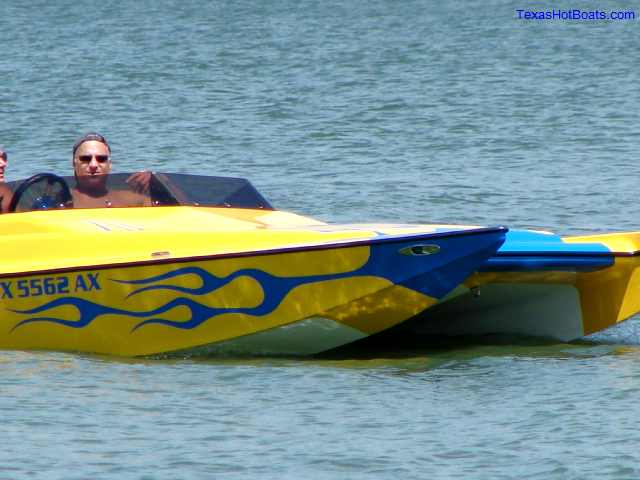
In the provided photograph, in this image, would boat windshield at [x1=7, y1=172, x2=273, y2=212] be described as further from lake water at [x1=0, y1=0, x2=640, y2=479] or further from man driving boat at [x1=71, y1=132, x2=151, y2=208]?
lake water at [x1=0, y1=0, x2=640, y2=479]

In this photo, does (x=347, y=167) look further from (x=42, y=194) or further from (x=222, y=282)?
(x=222, y=282)

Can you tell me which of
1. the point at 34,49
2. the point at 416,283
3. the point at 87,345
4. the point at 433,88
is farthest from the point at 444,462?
the point at 34,49

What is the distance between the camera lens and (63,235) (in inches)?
388

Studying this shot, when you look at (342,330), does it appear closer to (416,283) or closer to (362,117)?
(416,283)

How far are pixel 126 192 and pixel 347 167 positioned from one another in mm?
8458

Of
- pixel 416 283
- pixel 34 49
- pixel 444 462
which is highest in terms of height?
pixel 34 49

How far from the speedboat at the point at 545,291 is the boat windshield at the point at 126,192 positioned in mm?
1500

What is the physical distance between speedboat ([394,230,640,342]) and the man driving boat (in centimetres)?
200

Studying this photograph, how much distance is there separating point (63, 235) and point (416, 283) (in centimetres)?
213

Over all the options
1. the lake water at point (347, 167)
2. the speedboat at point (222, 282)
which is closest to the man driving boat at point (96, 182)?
the speedboat at point (222, 282)

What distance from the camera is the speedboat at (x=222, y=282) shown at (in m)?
9.37

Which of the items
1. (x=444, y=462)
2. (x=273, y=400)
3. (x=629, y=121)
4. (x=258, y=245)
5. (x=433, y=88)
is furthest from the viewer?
(x=433, y=88)

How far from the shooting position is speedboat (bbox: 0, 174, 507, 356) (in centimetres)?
937

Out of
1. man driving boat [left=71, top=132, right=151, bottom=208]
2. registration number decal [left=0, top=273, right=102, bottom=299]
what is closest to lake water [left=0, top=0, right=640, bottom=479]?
registration number decal [left=0, top=273, right=102, bottom=299]
